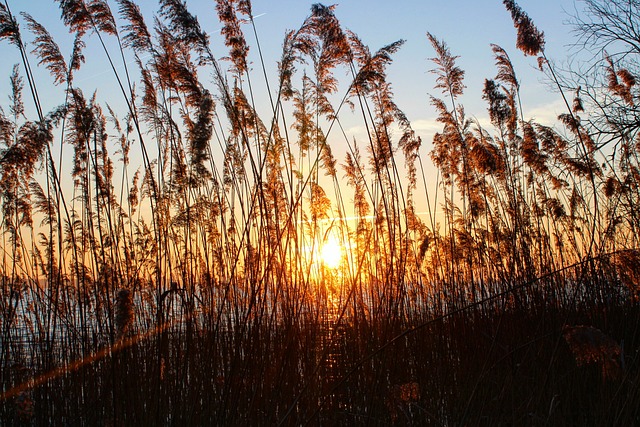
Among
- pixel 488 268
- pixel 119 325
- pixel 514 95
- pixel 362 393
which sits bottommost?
pixel 362 393

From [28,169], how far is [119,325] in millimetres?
2611

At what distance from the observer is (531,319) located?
464cm

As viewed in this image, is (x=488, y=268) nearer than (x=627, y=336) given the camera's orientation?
No

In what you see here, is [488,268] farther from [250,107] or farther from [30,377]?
[30,377]

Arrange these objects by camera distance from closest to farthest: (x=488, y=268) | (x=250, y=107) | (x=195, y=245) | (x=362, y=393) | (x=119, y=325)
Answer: (x=119, y=325)
(x=362, y=393)
(x=250, y=107)
(x=195, y=245)
(x=488, y=268)

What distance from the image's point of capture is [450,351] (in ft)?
14.3

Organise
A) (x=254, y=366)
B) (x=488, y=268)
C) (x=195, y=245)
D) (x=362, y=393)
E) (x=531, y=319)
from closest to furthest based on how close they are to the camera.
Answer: (x=254, y=366) < (x=362, y=393) < (x=531, y=319) < (x=195, y=245) < (x=488, y=268)

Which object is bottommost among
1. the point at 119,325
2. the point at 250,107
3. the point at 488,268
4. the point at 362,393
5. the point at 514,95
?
the point at 362,393

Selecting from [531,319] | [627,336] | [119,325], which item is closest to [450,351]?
[531,319]

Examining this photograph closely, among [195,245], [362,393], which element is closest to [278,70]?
[195,245]

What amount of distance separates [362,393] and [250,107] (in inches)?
88.9

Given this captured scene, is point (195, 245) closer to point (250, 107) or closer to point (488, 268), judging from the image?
Result: point (250, 107)

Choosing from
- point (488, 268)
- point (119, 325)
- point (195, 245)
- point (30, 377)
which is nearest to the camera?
point (119, 325)

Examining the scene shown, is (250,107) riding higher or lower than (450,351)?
higher
